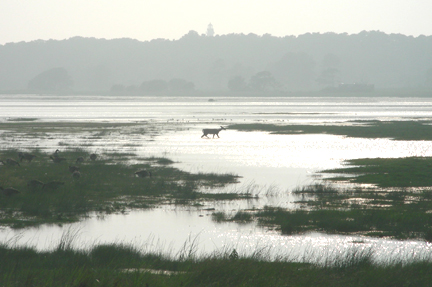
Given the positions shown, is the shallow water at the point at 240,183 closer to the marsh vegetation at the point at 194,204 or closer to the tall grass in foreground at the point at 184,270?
the marsh vegetation at the point at 194,204

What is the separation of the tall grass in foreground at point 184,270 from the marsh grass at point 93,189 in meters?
4.61

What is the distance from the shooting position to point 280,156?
33594 mm

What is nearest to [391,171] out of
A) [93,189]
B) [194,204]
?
[194,204]

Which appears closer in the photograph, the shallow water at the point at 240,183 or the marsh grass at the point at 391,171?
the shallow water at the point at 240,183

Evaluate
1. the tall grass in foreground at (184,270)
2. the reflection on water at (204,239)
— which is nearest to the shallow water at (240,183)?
the reflection on water at (204,239)

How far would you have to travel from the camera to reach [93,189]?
21250 millimetres

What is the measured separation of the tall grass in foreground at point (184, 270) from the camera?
9.45 m

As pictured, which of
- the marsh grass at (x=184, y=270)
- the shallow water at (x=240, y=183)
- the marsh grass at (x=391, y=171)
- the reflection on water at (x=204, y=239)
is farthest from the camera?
the marsh grass at (x=391, y=171)

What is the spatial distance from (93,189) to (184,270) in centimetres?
1136

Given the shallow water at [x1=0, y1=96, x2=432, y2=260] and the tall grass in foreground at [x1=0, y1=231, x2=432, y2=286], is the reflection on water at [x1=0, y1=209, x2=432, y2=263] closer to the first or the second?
the shallow water at [x1=0, y1=96, x2=432, y2=260]

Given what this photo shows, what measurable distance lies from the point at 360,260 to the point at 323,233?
147 inches

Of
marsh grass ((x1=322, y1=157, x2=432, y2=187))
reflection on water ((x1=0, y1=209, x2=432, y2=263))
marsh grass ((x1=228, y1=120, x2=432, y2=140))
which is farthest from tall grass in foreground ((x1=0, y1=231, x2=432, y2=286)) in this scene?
marsh grass ((x1=228, y1=120, x2=432, y2=140))

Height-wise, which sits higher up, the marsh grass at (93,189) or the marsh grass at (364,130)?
the marsh grass at (364,130)

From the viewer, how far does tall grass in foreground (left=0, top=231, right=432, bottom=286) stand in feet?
31.0
